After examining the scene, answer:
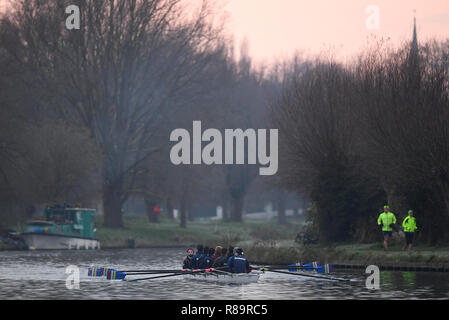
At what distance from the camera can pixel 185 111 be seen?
74062mm

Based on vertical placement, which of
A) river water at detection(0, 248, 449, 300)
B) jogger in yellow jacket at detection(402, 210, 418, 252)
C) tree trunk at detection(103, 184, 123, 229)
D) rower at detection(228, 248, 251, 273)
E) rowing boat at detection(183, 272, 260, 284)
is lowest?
river water at detection(0, 248, 449, 300)

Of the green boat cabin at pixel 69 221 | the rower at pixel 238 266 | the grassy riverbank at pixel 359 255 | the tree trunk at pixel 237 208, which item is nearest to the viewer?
the rower at pixel 238 266

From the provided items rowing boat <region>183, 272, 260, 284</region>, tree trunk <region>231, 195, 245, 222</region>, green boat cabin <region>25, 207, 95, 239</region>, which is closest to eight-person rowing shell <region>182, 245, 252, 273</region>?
rowing boat <region>183, 272, 260, 284</region>

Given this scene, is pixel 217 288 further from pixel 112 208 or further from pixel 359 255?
pixel 112 208

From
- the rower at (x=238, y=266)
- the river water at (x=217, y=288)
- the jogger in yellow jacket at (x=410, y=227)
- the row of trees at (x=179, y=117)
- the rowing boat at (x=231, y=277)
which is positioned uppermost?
the row of trees at (x=179, y=117)

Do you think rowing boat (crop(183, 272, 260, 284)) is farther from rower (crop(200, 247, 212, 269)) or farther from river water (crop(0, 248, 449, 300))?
rower (crop(200, 247, 212, 269))

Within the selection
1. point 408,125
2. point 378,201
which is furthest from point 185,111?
point 408,125

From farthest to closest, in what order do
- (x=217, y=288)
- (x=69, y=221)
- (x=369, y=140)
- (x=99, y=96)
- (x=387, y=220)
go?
(x=99, y=96), (x=69, y=221), (x=369, y=140), (x=387, y=220), (x=217, y=288)

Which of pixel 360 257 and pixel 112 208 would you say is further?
pixel 112 208

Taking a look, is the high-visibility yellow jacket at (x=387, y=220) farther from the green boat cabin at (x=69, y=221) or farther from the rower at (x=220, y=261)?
the green boat cabin at (x=69, y=221)

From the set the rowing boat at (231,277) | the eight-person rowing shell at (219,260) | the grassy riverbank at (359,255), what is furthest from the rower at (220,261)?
the grassy riverbank at (359,255)

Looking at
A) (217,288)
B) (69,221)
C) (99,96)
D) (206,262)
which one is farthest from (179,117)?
(217,288)
